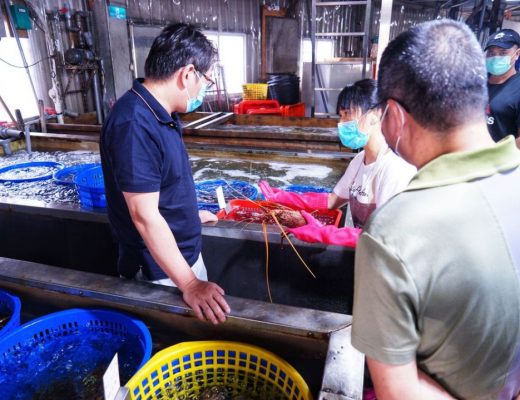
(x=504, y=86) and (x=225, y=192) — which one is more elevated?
(x=504, y=86)

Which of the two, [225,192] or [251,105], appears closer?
[225,192]

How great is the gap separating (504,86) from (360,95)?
2.42 m

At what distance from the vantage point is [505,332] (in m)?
0.80

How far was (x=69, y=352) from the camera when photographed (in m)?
1.57

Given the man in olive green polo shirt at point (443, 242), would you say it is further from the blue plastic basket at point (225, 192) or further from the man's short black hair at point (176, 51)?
the blue plastic basket at point (225, 192)

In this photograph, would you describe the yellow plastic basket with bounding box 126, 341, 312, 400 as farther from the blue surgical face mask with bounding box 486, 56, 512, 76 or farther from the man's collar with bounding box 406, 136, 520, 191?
the blue surgical face mask with bounding box 486, 56, 512, 76

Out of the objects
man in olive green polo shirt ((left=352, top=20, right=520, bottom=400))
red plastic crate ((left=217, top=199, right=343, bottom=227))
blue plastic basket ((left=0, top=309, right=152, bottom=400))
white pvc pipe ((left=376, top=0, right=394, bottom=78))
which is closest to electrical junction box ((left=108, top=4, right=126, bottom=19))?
white pvc pipe ((left=376, top=0, right=394, bottom=78))

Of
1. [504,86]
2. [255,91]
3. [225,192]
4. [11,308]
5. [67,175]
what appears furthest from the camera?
[255,91]

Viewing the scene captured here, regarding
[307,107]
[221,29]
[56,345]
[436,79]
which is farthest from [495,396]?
[221,29]

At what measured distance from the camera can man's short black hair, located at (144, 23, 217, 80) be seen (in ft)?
5.31

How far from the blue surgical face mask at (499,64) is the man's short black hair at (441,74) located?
3499 millimetres

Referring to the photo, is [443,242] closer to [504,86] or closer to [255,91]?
[504,86]

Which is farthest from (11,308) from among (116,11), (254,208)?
(116,11)

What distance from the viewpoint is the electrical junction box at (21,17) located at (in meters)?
6.58
